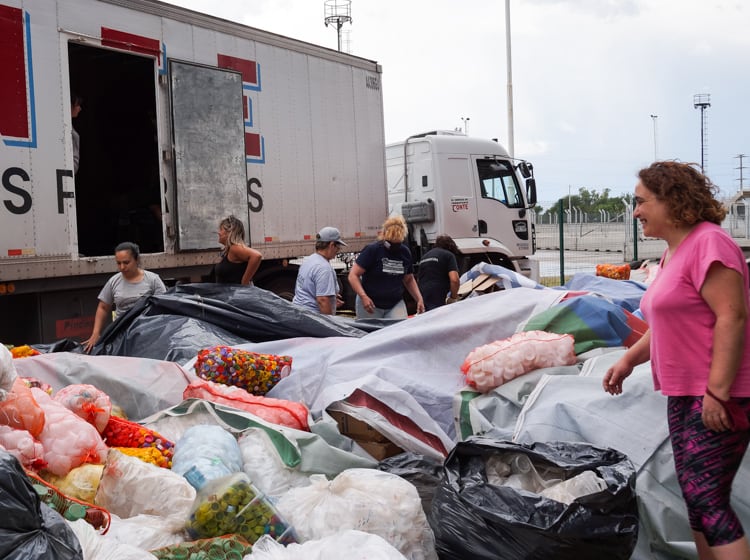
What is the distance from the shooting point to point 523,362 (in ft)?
15.0

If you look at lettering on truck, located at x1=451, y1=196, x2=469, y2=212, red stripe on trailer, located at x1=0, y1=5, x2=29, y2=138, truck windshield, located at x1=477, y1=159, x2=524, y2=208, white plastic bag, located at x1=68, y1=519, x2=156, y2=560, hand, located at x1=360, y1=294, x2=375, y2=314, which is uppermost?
red stripe on trailer, located at x1=0, y1=5, x2=29, y2=138

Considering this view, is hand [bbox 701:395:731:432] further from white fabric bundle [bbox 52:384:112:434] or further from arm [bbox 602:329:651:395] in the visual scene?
white fabric bundle [bbox 52:384:112:434]

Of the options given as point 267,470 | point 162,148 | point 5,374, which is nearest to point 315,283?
point 162,148

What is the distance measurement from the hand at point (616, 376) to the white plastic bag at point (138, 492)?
1725mm

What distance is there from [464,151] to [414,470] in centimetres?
933

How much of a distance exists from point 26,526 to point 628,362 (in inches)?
89.6

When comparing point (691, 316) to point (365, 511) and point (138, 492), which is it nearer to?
point (365, 511)

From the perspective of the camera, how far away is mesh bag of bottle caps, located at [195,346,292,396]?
190 inches

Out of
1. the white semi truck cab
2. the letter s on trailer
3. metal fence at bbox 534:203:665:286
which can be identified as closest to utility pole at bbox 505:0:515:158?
metal fence at bbox 534:203:665:286

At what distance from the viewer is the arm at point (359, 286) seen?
7754 mm

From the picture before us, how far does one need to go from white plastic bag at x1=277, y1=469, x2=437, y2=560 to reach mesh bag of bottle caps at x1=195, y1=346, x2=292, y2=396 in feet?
5.55

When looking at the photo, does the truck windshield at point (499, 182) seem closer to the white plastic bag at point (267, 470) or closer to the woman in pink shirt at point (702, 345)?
the white plastic bag at point (267, 470)

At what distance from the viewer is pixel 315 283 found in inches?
294

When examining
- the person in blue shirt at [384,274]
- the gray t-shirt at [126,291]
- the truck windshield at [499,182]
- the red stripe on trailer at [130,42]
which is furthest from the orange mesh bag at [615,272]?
the red stripe on trailer at [130,42]
